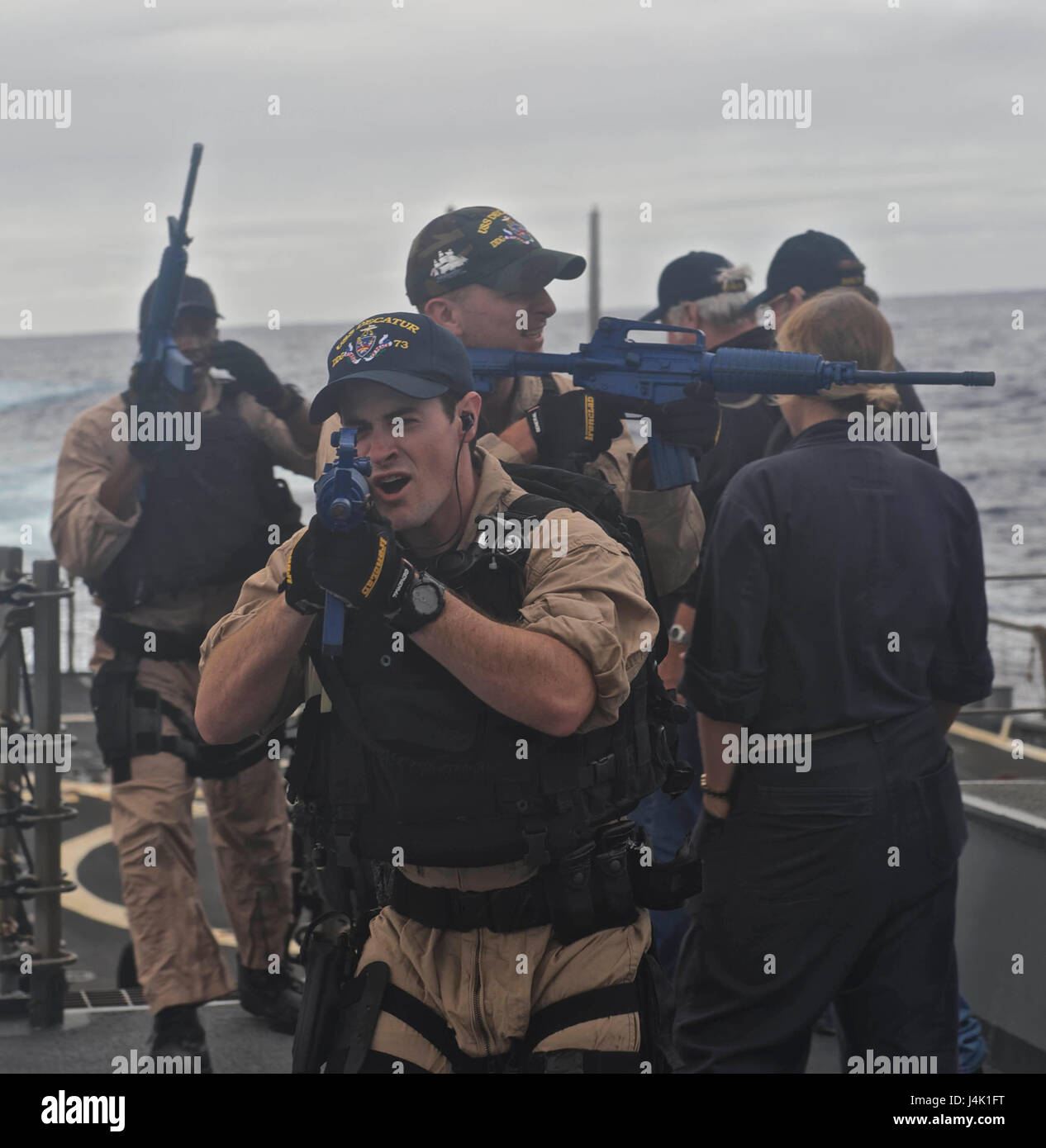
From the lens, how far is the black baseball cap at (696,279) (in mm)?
5027

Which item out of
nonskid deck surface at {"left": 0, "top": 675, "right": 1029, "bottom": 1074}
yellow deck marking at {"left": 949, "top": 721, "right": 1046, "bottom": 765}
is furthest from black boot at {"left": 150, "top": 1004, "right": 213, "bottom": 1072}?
yellow deck marking at {"left": 949, "top": 721, "right": 1046, "bottom": 765}

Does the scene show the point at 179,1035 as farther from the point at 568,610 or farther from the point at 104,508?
the point at 568,610

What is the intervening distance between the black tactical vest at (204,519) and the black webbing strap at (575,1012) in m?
2.59

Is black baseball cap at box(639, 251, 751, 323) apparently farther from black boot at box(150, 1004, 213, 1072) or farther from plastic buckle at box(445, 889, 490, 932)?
plastic buckle at box(445, 889, 490, 932)

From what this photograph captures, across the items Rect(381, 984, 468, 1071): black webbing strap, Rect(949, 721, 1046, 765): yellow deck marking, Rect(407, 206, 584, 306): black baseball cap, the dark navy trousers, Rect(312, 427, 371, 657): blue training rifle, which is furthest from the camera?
Rect(949, 721, 1046, 765): yellow deck marking

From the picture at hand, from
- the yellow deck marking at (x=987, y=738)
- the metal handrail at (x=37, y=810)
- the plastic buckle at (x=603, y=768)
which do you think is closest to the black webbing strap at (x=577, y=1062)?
the plastic buckle at (x=603, y=768)

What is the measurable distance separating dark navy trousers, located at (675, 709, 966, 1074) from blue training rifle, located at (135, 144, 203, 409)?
2.36m

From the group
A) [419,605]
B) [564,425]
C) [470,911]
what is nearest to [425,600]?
[419,605]

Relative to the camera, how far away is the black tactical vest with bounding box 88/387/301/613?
4883 mm

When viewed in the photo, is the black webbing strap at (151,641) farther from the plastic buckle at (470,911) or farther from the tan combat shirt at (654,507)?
the plastic buckle at (470,911)
